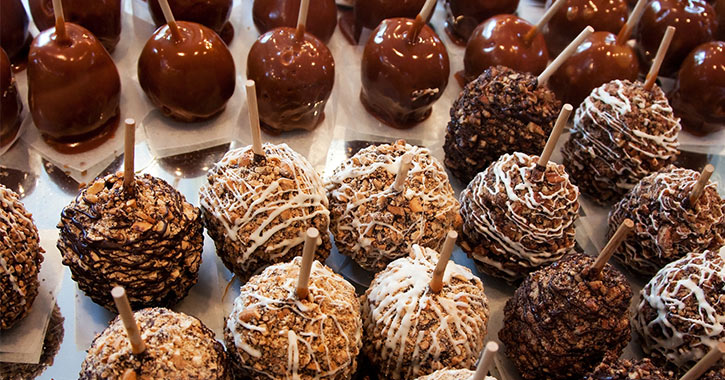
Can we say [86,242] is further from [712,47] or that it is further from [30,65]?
[712,47]

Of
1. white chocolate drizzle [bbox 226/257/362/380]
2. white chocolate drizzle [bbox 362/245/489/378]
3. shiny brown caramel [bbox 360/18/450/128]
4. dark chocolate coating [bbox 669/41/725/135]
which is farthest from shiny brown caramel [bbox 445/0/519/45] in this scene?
white chocolate drizzle [bbox 226/257/362/380]

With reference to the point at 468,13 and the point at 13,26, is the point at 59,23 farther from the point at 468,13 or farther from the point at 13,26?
the point at 468,13

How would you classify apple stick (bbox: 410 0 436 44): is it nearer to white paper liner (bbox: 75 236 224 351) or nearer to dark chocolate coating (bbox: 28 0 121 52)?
white paper liner (bbox: 75 236 224 351)

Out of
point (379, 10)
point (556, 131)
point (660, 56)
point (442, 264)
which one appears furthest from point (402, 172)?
point (379, 10)

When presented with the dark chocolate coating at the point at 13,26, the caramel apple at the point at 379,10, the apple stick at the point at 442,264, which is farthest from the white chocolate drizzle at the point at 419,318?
the dark chocolate coating at the point at 13,26

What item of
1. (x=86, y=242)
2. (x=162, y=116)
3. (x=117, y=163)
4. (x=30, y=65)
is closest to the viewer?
(x=86, y=242)

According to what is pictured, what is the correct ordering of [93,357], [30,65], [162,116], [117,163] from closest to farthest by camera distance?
1. [93,357]
2. [30,65]
3. [117,163]
4. [162,116]

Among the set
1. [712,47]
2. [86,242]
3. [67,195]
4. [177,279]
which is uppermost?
[712,47]

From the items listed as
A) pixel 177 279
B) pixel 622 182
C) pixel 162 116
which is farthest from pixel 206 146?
pixel 622 182

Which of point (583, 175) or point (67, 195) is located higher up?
point (583, 175)
